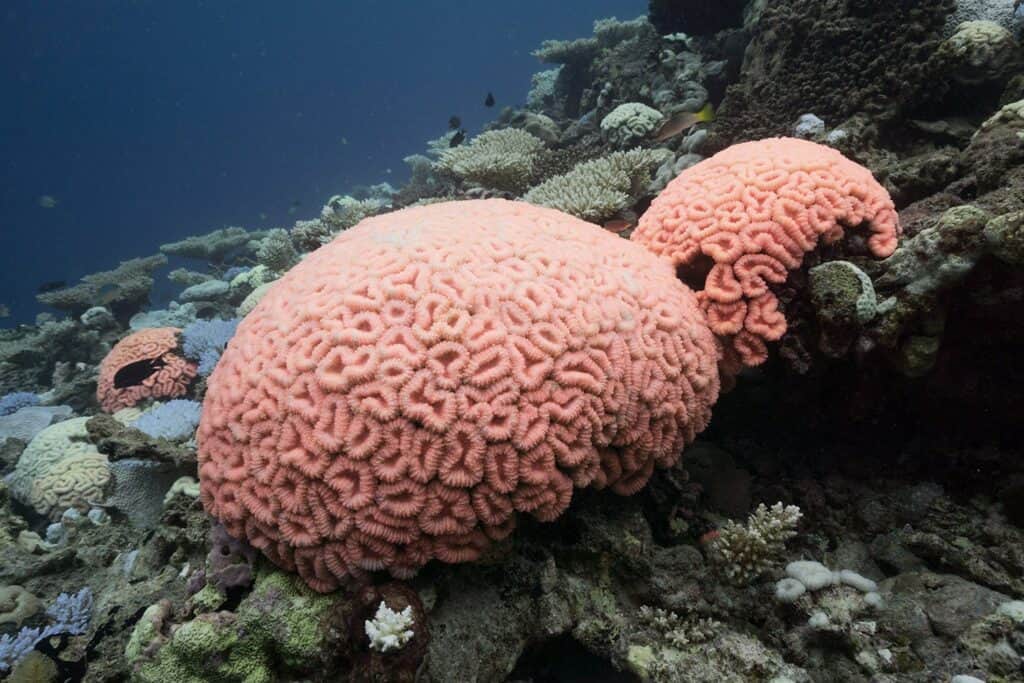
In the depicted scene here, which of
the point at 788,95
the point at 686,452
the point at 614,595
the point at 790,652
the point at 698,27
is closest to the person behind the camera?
the point at 790,652

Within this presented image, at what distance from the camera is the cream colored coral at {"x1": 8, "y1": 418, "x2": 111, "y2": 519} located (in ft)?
18.1

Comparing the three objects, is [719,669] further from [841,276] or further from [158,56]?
[158,56]

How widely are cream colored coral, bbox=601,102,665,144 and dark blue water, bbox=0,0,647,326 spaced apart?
2417 inches

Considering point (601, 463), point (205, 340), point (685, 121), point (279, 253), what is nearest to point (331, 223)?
point (279, 253)

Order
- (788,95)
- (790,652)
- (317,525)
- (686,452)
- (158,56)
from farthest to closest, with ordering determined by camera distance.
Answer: (158,56), (788,95), (686,452), (790,652), (317,525)

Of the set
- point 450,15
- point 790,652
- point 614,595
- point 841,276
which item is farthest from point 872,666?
point 450,15

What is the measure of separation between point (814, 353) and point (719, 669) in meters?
1.88

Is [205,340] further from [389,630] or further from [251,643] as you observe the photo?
[389,630]

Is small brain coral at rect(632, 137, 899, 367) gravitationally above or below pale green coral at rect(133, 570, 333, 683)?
above

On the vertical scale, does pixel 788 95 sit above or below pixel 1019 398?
above

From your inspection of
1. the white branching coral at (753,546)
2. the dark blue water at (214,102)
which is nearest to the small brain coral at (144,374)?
the white branching coral at (753,546)

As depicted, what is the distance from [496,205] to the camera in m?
3.83

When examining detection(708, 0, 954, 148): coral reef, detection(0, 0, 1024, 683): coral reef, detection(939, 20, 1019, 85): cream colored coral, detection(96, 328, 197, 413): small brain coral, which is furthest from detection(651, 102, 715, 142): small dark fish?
detection(96, 328, 197, 413): small brain coral

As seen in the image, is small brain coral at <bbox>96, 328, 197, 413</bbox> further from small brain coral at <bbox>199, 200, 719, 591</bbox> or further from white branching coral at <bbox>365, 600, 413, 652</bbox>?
white branching coral at <bbox>365, 600, 413, 652</bbox>
